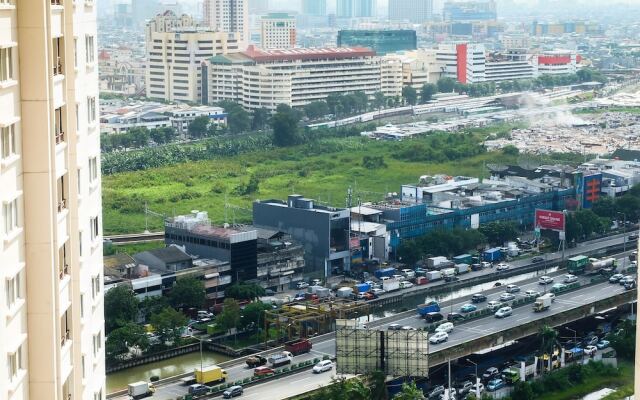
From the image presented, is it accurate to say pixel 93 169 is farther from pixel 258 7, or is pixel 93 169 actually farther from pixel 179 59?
pixel 258 7

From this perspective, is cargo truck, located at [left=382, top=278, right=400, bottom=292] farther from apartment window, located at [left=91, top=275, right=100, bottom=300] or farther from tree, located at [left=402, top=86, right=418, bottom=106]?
tree, located at [left=402, top=86, right=418, bottom=106]

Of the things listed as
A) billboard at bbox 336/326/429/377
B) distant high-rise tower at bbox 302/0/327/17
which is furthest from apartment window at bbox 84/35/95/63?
distant high-rise tower at bbox 302/0/327/17

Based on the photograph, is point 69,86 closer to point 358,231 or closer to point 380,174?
point 358,231

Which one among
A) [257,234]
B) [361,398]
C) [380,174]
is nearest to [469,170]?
[380,174]

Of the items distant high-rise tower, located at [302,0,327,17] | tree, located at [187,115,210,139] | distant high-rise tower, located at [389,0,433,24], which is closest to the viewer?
tree, located at [187,115,210,139]

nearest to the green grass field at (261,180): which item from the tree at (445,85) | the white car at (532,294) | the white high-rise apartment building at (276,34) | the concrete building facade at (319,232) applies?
the concrete building facade at (319,232)

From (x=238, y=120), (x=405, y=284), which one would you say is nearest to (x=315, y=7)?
(x=238, y=120)
